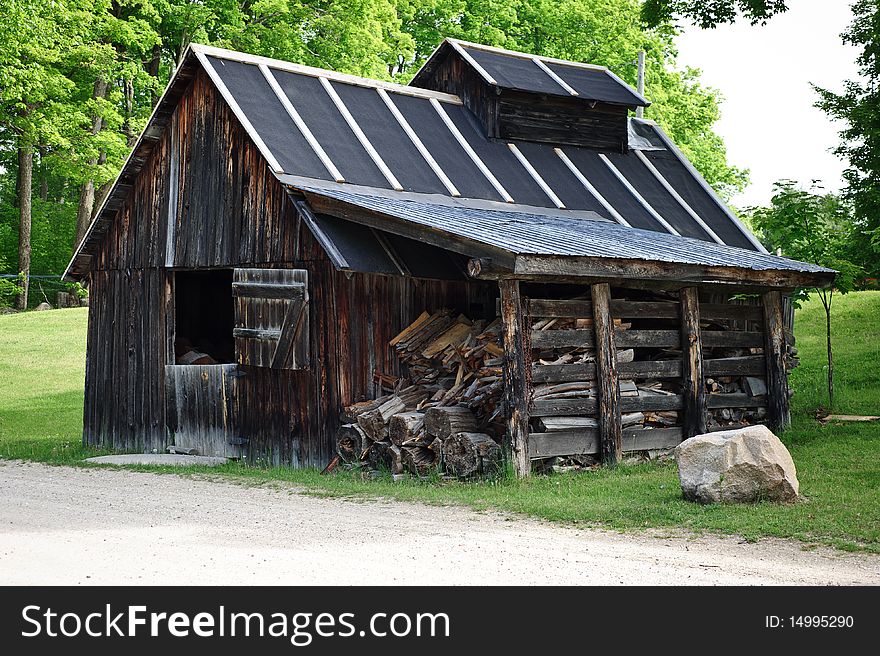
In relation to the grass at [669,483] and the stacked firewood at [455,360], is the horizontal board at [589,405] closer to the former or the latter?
the stacked firewood at [455,360]

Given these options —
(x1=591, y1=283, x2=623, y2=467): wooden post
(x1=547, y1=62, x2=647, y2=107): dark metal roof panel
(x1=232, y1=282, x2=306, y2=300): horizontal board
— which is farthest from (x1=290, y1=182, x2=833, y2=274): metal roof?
(x1=547, y1=62, x2=647, y2=107): dark metal roof panel

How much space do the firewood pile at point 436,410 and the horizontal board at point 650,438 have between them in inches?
80.5

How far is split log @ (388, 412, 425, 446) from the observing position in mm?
13180

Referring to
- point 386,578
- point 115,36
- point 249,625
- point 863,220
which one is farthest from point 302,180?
point 115,36

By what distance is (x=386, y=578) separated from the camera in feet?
23.5

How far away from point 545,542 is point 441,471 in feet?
13.6

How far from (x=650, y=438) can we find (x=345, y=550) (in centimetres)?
708

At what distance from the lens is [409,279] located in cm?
1511

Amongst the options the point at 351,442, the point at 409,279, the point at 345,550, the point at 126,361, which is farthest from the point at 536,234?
the point at 126,361

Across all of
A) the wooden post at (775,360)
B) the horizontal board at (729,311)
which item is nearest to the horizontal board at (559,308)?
the horizontal board at (729,311)

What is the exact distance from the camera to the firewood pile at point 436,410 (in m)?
12.9

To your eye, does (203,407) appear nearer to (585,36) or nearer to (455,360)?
(455,360)

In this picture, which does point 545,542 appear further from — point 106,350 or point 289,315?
point 106,350

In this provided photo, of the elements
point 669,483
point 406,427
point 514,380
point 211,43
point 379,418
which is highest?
point 211,43
